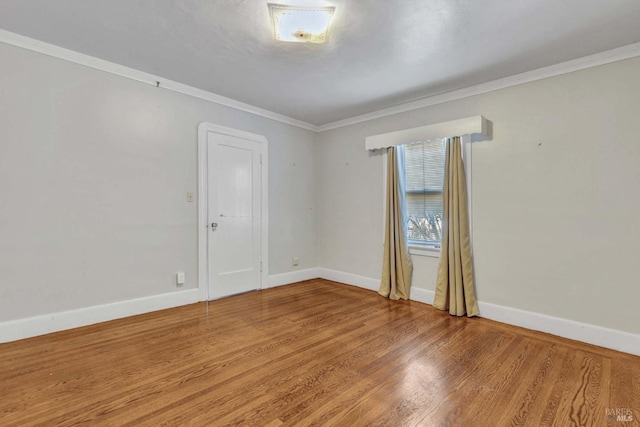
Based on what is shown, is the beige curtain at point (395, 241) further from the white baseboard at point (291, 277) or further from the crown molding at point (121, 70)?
the crown molding at point (121, 70)

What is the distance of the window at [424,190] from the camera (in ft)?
12.4

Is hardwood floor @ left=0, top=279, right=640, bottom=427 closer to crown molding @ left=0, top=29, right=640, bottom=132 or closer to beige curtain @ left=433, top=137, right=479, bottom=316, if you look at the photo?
beige curtain @ left=433, top=137, right=479, bottom=316

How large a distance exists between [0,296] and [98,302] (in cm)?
70

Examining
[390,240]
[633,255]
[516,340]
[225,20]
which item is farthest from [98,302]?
[633,255]

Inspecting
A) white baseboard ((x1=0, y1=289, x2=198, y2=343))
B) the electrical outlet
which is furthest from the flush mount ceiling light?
white baseboard ((x1=0, y1=289, x2=198, y2=343))

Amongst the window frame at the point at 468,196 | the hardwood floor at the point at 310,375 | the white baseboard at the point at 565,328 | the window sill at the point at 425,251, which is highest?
the window frame at the point at 468,196

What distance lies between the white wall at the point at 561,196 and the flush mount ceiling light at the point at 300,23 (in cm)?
203

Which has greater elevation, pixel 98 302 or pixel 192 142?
pixel 192 142

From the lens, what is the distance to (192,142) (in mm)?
3686

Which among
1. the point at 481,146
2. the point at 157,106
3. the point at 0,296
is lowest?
the point at 0,296

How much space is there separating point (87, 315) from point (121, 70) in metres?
2.46

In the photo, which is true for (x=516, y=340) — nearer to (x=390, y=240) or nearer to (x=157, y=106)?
(x=390, y=240)

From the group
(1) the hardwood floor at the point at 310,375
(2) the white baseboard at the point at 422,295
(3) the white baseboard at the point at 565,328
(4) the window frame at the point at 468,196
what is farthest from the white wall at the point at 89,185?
(3) the white baseboard at the point at 565,328

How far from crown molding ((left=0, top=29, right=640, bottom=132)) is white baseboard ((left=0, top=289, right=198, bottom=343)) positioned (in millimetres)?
2357
